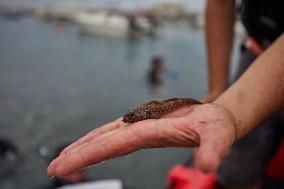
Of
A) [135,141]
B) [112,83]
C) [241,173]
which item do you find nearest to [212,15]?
[241,173]

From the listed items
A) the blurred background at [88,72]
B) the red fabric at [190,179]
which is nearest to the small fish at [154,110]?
the red fabric at [190,179]

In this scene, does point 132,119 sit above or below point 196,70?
above

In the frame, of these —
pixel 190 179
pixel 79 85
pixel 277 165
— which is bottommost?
pixel 79 85

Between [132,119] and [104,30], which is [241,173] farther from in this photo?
[104,30]

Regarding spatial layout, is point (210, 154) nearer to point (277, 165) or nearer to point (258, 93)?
point (258, 93)

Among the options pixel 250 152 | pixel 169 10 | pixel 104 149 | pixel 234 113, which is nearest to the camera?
pixel 104 149

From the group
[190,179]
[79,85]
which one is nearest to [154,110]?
[190,179]

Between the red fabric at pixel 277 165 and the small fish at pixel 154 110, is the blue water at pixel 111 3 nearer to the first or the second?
the red fabric at pixel 277 165
